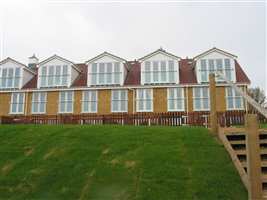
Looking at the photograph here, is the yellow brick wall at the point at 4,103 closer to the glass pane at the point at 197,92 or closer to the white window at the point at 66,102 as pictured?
the white window at the point at 66,102

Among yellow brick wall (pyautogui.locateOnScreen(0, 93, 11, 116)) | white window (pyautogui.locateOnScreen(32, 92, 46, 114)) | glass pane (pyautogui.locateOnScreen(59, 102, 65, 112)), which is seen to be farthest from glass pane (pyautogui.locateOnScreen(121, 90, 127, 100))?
yellow brick wall (pyautogui.locateOnScreen(0, 93, 11, 116))

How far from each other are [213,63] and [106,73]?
10.2 metres

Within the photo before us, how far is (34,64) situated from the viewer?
4359cm

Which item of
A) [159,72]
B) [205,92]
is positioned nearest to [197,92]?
[205,92]

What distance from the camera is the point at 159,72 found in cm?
3362

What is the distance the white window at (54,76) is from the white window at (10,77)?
267 cm

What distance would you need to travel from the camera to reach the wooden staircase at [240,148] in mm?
8800

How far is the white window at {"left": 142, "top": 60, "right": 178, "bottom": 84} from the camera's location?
110ft

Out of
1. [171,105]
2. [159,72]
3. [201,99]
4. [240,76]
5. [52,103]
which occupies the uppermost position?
[159,72]

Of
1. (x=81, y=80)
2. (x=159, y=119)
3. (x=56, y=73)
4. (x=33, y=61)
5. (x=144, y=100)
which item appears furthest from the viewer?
(x=33, y=61)

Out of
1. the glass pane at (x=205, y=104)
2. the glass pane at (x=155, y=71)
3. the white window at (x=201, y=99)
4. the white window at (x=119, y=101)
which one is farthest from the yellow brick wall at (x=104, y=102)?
the glass pane at (x=205, y=104)

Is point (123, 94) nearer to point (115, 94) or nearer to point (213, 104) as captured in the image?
point (115, 94)

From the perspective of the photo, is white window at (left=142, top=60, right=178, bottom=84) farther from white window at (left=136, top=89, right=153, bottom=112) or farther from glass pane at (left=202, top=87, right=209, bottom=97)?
glass pane at (left=202, top=87, right=209, bottom=97)

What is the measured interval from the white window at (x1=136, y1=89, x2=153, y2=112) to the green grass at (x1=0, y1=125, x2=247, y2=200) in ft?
62.9
